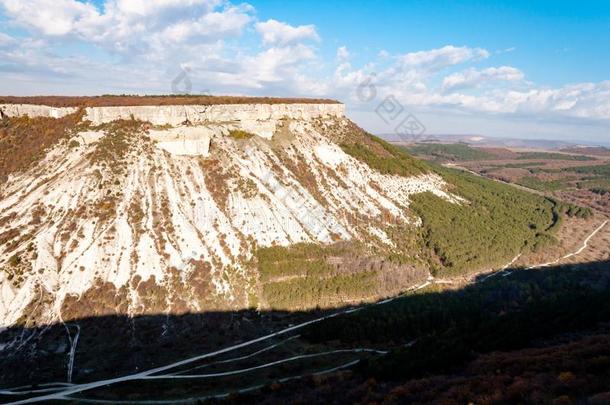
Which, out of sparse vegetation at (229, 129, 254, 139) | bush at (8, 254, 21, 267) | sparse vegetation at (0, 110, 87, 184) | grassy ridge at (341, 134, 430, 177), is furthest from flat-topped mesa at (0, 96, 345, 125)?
bush at (8, 254, 21, 267)

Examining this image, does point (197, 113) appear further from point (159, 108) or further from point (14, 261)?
point (14, 261)

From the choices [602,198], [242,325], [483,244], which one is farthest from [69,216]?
[602,198]

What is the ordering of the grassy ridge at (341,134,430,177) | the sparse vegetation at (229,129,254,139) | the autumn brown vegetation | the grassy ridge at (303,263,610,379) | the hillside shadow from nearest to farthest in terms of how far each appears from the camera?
the grassy ridge at (303,263,610,379)
the hillside shadow
the autumn brown vegetation
the sparse vegetation at (229,129,254,139)
the grassy ridge at (341,134,430,177)

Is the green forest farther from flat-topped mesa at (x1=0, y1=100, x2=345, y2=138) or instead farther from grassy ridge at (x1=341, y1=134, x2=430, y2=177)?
flat-topped mesa at (x1=0, y1=100, x2=345, y2=138)

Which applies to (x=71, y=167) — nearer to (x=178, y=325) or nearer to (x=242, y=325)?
(x=178, y=325)

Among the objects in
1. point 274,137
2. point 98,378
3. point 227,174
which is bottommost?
point 98,378

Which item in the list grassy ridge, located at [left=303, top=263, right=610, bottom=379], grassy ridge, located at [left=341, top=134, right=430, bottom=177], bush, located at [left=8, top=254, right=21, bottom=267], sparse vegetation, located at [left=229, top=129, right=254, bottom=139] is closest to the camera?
grassy ridge, located at [left=303, top=263, right=610, bottom=379]
